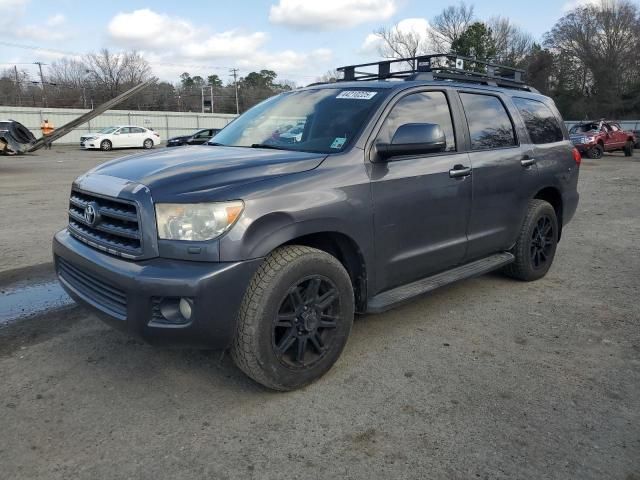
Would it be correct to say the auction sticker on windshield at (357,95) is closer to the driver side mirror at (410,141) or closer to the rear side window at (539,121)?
the driver side mirror at (410,141)

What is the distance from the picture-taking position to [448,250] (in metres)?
4.02

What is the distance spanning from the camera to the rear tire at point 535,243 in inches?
193

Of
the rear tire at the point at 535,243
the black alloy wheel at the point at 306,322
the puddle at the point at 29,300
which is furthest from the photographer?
the rear tire at the point at 535,243

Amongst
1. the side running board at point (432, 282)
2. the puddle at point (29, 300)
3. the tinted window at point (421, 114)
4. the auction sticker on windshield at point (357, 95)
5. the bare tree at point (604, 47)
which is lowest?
the puddle at point (29, 300)

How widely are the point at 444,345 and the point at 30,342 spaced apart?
297 centimetres

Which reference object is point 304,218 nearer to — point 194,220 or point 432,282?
point 194,220


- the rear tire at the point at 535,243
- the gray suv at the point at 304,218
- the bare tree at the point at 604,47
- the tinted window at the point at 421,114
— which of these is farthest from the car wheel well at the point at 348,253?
the bare tree at the point at 604,47

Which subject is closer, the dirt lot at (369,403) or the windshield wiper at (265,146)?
the dirt lot at (369,403)

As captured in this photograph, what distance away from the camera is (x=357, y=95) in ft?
12.5

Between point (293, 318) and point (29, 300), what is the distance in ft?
9.56

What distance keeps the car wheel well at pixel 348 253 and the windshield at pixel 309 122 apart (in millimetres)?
573

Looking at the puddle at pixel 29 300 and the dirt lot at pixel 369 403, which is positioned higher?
the puddle at pixel 29 300

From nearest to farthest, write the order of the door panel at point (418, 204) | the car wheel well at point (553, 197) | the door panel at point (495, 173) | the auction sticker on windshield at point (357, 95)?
the door panel at point (418, 204) < the auction sticker on windshield at point (357, 95) < the door panel at point (495, 173) < the car wheel well at point (553, 197)

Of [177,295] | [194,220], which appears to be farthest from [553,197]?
[177,295]
